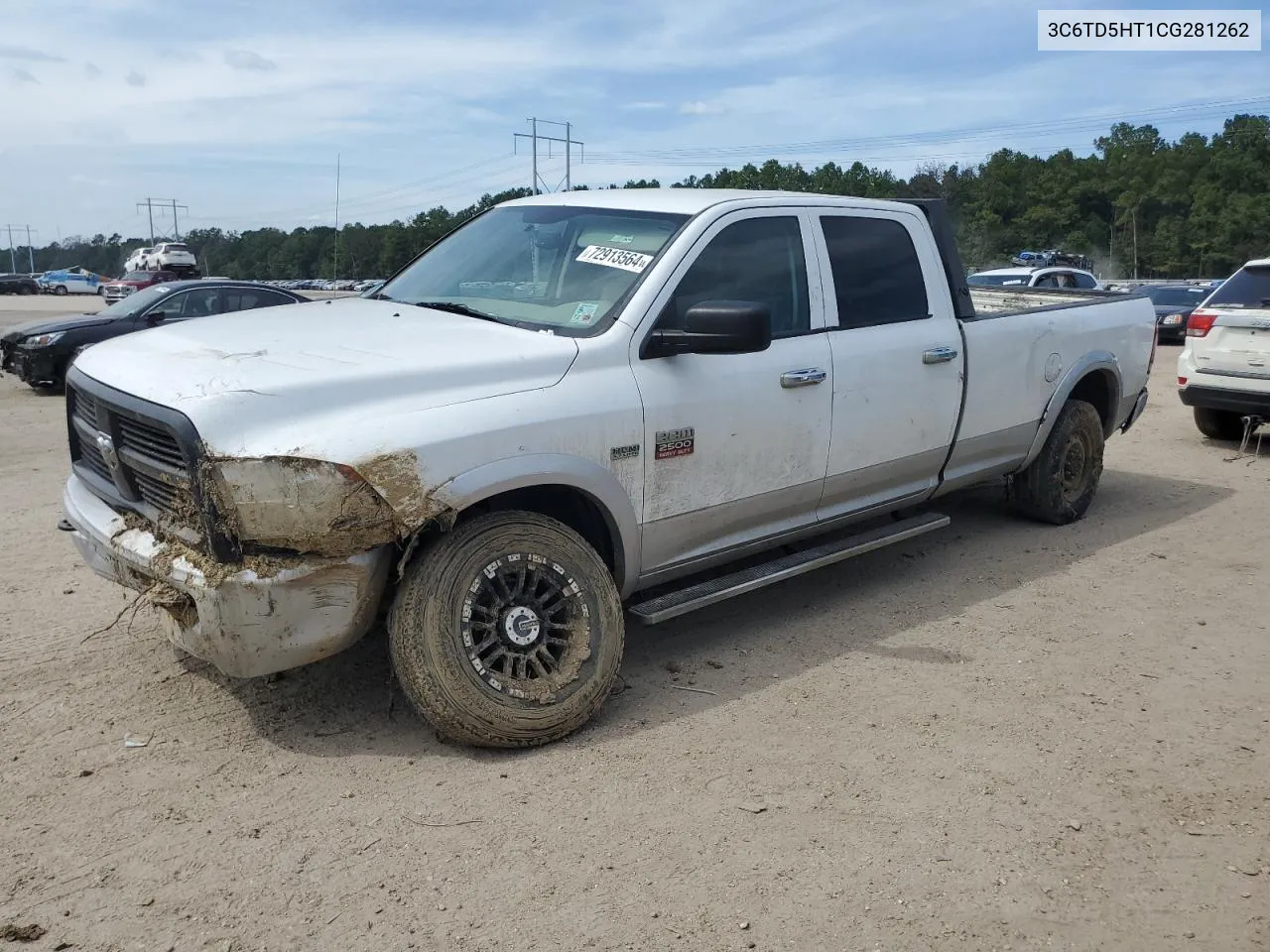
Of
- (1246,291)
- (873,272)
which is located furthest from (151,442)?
(1246,291)

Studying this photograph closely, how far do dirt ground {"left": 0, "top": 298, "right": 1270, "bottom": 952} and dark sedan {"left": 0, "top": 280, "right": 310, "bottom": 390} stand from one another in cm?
858

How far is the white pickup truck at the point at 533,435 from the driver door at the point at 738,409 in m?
0.01

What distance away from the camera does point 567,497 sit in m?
4.12

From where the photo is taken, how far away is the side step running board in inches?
166

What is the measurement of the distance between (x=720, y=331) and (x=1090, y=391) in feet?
13.4

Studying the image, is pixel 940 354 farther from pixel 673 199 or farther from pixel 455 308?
pixel 455 308

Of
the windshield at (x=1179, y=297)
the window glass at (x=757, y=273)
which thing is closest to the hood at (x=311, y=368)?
the window glass at (x=757, y=273)

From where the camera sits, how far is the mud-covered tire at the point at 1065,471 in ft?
21.8

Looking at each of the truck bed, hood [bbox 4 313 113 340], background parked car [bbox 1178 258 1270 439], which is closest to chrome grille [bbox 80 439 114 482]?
the truck bed

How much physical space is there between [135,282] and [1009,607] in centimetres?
3804

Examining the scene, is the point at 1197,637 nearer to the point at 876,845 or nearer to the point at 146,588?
the point at 876,845

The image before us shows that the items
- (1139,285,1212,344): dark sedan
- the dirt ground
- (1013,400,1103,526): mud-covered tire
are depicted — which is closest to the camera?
the dirt ground

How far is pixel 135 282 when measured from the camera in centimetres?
3753

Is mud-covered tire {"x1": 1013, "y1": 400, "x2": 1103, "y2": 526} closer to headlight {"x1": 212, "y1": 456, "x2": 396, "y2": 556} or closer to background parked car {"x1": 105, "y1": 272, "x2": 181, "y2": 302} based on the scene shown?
headlight {"x1": 212, "y1": 456, "x2": 396, "y2": 556}
